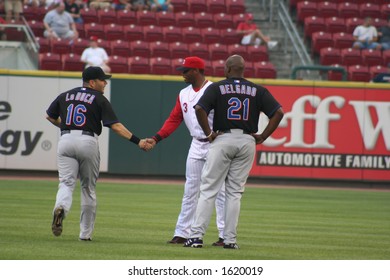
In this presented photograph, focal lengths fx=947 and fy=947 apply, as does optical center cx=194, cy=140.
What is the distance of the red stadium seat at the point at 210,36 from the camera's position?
2423 cm

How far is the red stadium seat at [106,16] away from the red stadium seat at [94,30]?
50 cm

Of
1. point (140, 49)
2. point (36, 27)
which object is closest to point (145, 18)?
point (140, 49)

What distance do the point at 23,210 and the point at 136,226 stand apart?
2272mm

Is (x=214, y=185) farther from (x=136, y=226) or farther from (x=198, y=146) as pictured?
(x=136, y=226)

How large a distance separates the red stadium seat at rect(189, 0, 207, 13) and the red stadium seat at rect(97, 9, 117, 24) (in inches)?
89.3

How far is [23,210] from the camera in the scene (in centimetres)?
1345

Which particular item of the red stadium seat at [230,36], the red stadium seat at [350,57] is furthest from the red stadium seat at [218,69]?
the red stadium seat at [350,57]

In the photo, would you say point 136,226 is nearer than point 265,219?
Yes

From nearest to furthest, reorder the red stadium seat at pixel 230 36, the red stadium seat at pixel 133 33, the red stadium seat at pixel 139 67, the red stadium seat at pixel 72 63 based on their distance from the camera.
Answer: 1. the red stadium seat at pixel 72 63
2. the red stadium seat at pixel 139 67
3. the red stadium seat at pixel 133 33
4. the red stadium seat at pixel 230 36

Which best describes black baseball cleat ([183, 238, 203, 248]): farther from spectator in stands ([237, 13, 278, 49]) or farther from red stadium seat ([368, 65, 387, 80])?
spectator in stands ([237, 13, 278, 49])

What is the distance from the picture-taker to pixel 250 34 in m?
24.5

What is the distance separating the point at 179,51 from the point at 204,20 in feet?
6.58

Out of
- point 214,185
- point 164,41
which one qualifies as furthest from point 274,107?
point 164,41

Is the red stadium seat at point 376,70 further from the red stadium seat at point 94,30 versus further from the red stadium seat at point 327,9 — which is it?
the red stadium seat at point 94,30
